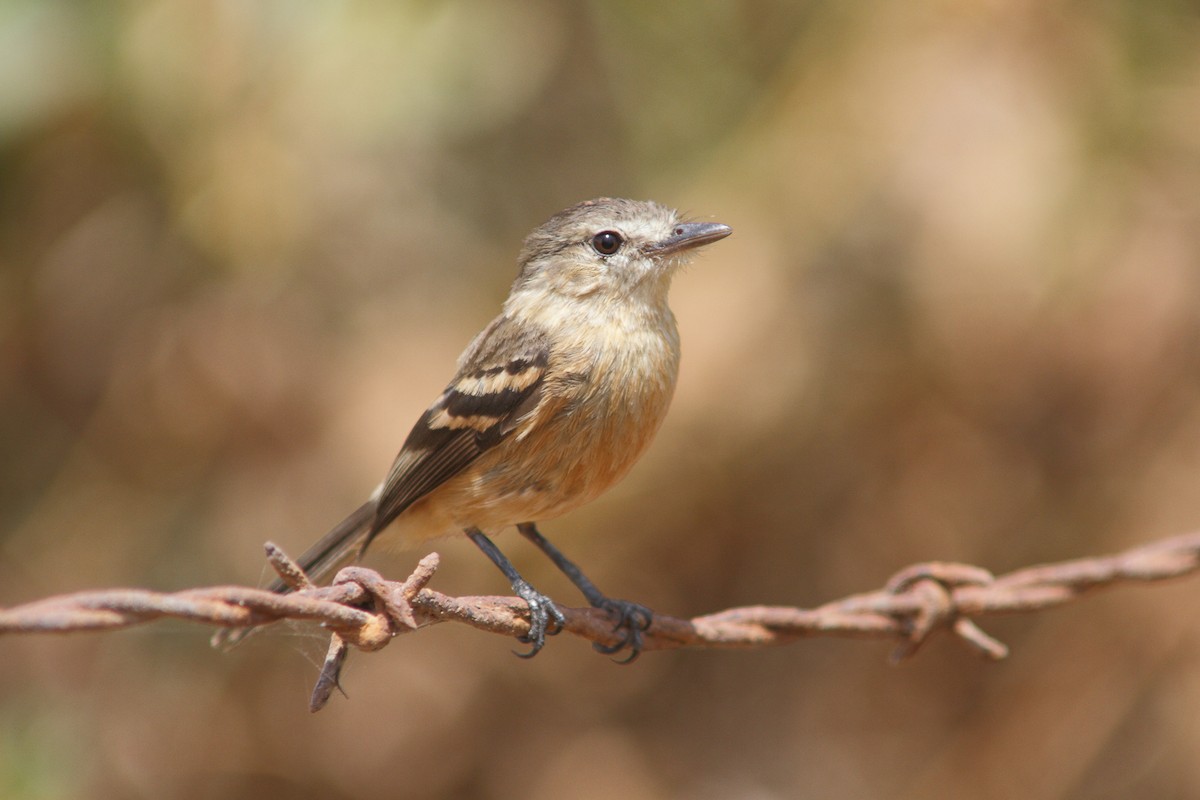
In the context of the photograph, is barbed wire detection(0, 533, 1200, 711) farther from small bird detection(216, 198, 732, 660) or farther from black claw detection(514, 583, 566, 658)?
small bird detection(216, 198, 732, 660)

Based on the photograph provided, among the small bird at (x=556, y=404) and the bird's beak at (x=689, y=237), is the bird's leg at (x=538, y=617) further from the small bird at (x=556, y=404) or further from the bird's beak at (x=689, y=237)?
the bird's beak at (x=689, y=237)

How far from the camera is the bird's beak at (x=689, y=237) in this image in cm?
378

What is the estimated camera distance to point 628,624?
139 inches

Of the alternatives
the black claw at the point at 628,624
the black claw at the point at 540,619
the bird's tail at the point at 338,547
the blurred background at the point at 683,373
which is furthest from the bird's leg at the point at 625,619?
the blurred background at the point at 683,373

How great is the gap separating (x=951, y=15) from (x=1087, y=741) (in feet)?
12.1

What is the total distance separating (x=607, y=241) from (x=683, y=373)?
183 cm

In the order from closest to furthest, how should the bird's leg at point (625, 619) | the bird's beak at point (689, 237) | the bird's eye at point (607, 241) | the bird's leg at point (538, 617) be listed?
the bird's leg at point (538, 617) → the bird's leg at point (625, 619) → the bird's beak at point (689, 237) → the bird's eye at point (607, 241)

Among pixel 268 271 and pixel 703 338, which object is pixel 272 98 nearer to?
pixel 268 271

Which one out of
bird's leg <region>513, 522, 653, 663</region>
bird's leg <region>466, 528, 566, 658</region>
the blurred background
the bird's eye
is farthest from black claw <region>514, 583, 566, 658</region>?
the blurred background

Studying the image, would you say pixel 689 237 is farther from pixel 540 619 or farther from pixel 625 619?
pixel 540 619

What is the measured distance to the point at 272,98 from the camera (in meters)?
5.39

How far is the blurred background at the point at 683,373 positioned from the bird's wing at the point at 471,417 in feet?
5.62

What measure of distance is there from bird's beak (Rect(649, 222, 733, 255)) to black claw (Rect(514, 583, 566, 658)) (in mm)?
1275

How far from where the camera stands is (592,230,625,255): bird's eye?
3910mm
